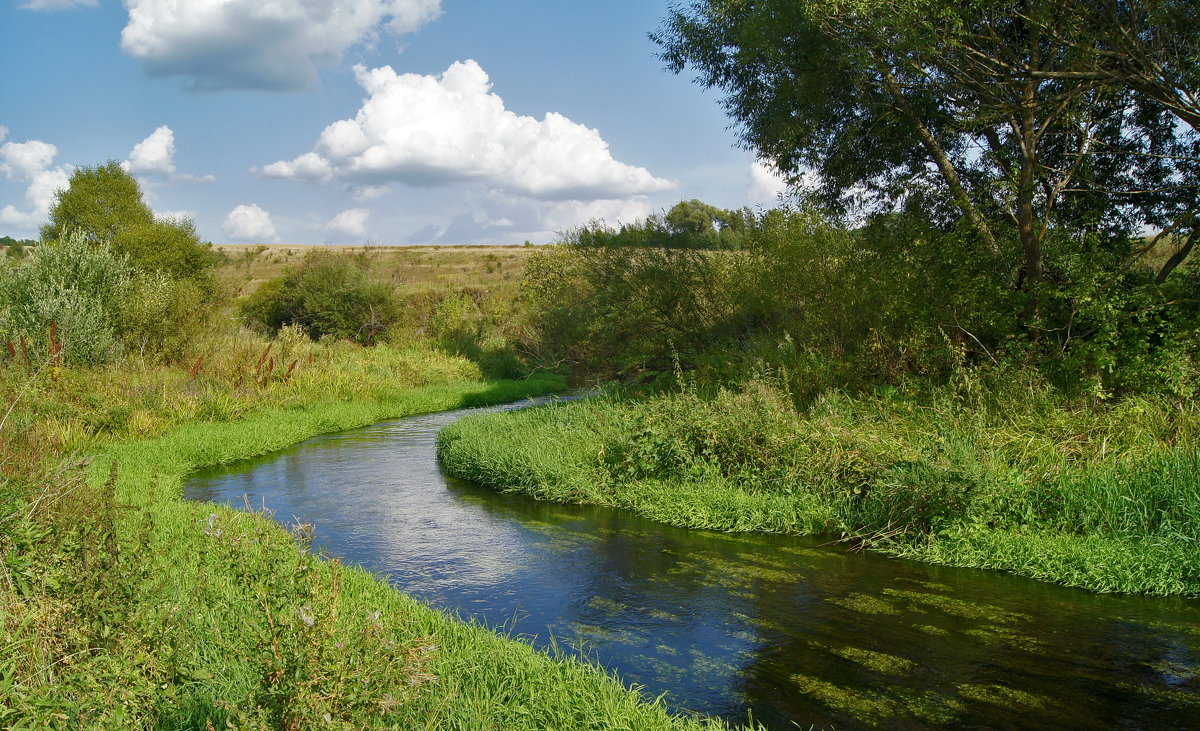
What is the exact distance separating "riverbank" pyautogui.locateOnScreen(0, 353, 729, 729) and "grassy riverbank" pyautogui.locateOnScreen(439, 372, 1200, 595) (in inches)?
181

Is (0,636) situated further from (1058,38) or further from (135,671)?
(1058,38)

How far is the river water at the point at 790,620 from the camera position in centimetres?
540

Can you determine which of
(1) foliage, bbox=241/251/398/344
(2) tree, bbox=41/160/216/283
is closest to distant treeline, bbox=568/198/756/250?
(1) foliage, bbox=241/251/398/344

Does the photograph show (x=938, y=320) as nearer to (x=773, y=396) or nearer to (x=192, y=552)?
(x=773, y=396)

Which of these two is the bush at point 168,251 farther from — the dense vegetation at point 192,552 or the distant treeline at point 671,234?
the distant treeline at point 671,234

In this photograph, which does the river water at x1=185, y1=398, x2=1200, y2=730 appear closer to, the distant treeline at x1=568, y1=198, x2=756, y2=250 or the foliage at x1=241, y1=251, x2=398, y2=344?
the distant treeline at x1=568, y1=198, x2=756, y2=250

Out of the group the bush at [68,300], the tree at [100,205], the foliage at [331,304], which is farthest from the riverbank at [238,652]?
the tree at [100,205]

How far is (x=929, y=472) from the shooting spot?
8883 millimetres

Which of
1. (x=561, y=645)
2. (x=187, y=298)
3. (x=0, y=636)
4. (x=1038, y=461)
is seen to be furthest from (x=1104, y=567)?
(x=187, y=298)

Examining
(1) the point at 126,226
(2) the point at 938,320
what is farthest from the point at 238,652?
(1) the point at 126,226

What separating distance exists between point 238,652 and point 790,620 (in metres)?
4.26

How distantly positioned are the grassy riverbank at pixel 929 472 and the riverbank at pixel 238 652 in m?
4.60

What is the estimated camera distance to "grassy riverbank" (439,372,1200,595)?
8.01 meters

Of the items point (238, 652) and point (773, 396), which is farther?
point (773, 396)
